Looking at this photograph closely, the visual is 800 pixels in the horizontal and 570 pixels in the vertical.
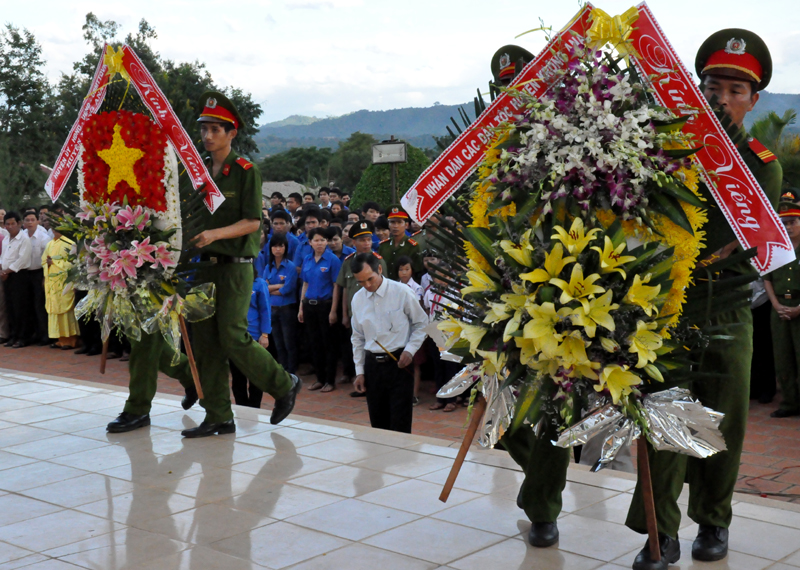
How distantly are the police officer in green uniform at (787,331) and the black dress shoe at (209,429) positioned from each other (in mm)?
4783

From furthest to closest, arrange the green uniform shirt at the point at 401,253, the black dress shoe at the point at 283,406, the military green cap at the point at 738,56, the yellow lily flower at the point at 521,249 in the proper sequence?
the green uniform shirt at the point at 401,253 < the black dress shoe at the point at 283,406 < the military green cap at the point at 738,56 < the yellow lily flower at the point at 521,249

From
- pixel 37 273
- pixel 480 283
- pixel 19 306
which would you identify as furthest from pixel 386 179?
pixel 480 283

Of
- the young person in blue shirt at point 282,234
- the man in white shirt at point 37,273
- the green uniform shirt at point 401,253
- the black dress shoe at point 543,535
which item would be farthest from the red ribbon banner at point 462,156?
the man in white shirt at point 37,273

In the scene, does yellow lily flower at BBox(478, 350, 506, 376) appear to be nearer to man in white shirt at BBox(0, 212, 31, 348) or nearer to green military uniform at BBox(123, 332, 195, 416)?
green military uniform at BBox(123, 332, 195, 416)

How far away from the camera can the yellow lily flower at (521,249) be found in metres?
3.07

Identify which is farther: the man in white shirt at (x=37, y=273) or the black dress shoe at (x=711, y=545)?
the man in white shirt at (x=37, y=273)

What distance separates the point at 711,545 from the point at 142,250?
3.51m

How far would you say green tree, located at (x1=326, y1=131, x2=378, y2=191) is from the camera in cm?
5372

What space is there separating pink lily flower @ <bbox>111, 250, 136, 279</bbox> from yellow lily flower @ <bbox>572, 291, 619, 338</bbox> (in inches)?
126

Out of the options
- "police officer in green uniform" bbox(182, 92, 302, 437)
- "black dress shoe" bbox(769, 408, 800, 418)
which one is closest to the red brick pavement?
"black dress shoe" bbox(769, 408, 800, 418)

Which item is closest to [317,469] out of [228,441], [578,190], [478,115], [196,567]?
[228,441]

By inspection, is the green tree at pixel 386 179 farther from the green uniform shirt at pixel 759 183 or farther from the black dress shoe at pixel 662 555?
the black dress shoe at pixel 662 555

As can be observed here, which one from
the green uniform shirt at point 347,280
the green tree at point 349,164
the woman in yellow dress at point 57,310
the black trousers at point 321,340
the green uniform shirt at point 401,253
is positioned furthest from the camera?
the green tree at point 349,164

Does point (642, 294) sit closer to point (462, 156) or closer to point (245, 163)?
point (462, 156)
